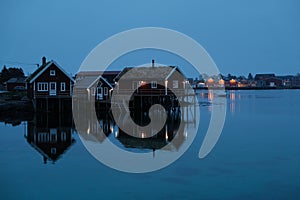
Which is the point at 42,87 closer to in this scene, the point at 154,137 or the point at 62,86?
the point at 62,86

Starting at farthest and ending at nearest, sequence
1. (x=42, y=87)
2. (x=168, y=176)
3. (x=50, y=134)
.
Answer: (x=42, y=87) → (x=50, y=134) → (x=168, y=176)

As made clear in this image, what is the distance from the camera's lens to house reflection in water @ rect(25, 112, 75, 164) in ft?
67.3

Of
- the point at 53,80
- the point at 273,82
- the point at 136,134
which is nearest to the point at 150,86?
the point at 53,80

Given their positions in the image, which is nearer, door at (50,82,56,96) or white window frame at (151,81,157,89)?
door at (50,82,56,96)

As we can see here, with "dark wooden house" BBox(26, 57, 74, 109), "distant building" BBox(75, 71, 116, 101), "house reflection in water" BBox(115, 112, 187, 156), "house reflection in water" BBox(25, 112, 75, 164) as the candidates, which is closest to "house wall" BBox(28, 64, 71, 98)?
"dark wooden house" BBox(26, 57, 74, 109)

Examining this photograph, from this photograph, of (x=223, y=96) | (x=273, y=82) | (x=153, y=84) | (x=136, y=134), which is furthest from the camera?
(x=273, y=82)

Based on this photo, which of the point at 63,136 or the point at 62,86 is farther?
the point at 62,86

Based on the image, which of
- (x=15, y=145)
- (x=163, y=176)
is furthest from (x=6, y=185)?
(x=15, y=145)

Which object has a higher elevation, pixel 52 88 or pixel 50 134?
pixel 52 88

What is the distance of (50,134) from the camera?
2623 centimetres

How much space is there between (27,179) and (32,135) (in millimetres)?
11363

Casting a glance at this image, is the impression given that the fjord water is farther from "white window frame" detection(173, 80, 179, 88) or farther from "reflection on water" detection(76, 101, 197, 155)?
"white window frame" detection(173, 80, 179, 88)

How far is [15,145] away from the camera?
73.5 feet

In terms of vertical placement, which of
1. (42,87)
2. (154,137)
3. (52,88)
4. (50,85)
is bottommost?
(154,137)
